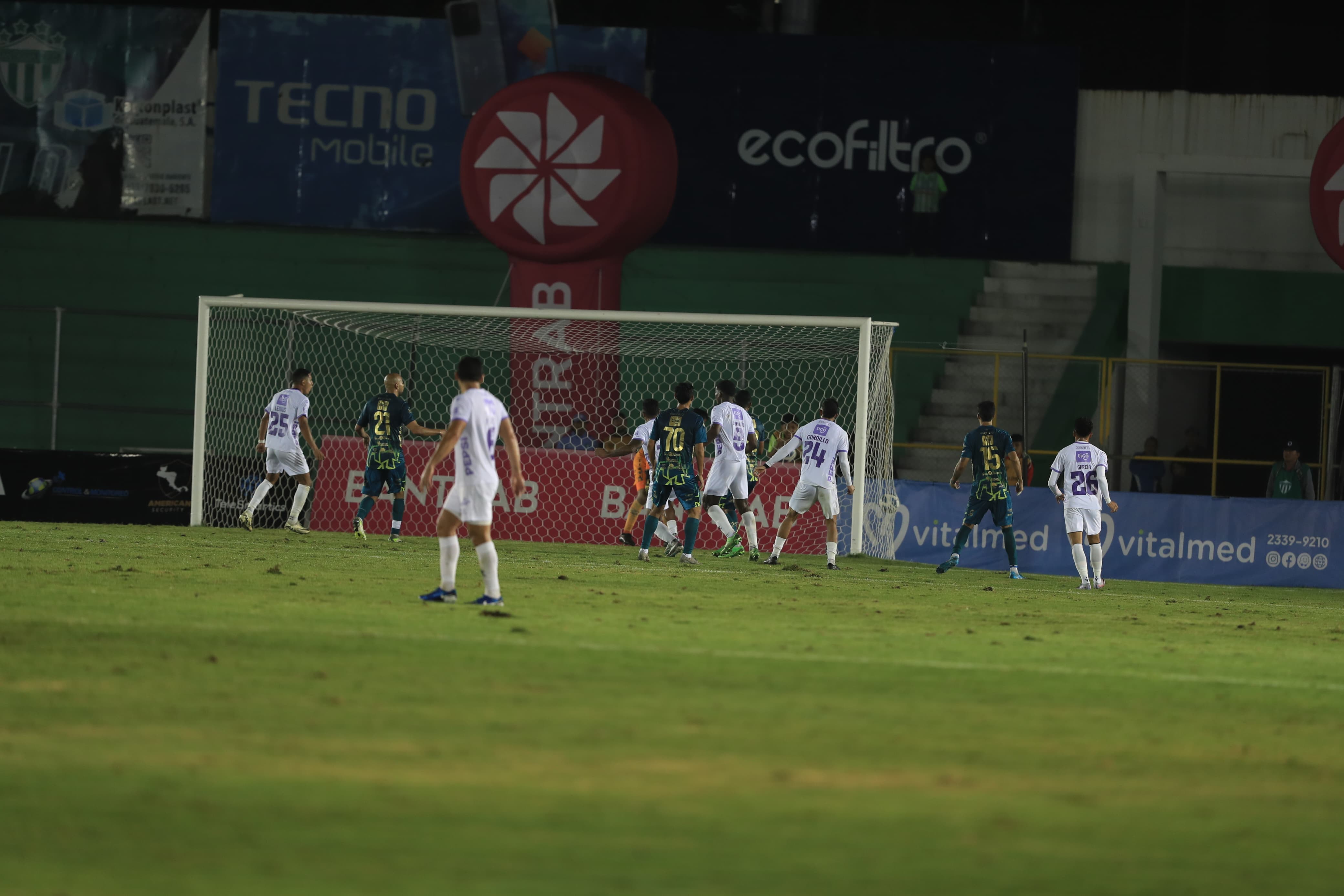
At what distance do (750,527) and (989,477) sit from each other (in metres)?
2.88

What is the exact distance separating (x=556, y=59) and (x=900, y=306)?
745 centimetres

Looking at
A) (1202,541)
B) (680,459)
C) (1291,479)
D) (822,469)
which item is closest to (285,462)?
(680,459)

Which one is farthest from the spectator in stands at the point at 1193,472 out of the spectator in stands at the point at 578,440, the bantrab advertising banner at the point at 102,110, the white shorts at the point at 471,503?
the bantrab advertising banner at the point at 102,110

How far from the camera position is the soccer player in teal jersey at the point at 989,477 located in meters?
18.4

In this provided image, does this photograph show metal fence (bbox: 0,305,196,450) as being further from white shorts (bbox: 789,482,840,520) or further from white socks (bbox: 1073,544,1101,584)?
white socks (bbox: 1073,544,1101,584)

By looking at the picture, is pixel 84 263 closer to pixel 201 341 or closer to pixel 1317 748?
pixel 201 341

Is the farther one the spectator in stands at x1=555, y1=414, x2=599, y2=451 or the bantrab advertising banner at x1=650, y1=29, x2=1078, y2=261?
the bantrab advertising banner at x1=650, y1=29, x2=1078, y2=261

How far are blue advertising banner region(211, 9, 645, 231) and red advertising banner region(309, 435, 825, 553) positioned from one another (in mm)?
7621

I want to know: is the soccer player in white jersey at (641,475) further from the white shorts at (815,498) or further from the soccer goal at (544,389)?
the white shorts at (815,498)

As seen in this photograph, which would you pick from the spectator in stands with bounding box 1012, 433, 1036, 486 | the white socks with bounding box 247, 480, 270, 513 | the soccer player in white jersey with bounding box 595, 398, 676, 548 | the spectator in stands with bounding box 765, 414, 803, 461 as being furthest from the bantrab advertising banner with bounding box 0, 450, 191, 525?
the spectator in stands with bounding box 1012, 433, 1036, 486

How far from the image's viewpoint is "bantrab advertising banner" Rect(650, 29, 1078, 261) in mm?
28062

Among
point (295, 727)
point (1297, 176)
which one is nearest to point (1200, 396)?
point (1297, 176)

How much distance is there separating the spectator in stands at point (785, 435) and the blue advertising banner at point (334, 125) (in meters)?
8.80

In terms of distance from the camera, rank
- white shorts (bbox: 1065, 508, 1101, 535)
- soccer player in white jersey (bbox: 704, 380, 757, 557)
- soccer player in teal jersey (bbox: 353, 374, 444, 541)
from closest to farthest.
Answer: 1. white shorts (bbox: 1065, 508, 1101, 535)
2. soccer player in white jersey (bbox: 704, 380, 757, 557)
3. soccer player in teal jersey (bbox: 353, 374, 444, 541)
